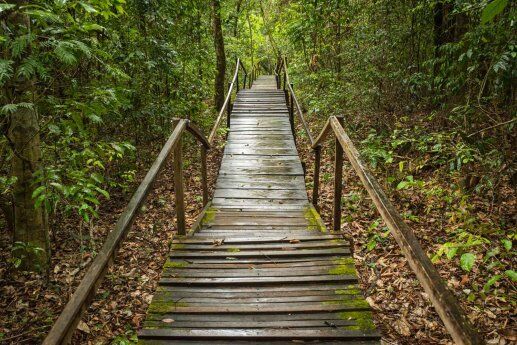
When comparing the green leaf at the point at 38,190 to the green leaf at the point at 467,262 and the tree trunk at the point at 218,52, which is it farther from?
the tree trunk at the point at 218,52

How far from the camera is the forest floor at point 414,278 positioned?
3.45 m

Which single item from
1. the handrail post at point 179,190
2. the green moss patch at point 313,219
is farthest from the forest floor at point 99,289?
the green moss patch at point 313,219

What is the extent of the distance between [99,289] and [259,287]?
239 centimetres

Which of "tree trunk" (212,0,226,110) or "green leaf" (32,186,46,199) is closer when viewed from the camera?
"green leaf" (32,186,46,199)

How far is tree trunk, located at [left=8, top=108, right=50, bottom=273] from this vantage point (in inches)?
142

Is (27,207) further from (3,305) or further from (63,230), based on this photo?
(63,230)

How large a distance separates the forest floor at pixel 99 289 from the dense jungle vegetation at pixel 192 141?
0.07 ft

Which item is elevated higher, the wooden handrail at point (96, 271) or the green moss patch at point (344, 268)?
the wooden handrail at point (96, 271)

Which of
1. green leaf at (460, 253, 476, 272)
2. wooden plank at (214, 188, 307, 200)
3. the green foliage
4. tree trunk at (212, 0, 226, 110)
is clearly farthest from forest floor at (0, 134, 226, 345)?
tree trunk at (212, 0, 226, 110)

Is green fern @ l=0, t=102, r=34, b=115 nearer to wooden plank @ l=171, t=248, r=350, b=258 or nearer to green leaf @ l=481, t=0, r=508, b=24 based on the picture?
wooden plank @ l=171, t=248, r=350, b=258

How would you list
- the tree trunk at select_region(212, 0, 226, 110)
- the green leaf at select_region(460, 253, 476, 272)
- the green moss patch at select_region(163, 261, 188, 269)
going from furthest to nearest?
the tree trunk at select_region(212, 0, 226, 110) → the green moss patch at select_region(163, 261, 188, 269) → the green leaf at select_region(460, 253, 476, 272)

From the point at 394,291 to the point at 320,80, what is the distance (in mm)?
8847

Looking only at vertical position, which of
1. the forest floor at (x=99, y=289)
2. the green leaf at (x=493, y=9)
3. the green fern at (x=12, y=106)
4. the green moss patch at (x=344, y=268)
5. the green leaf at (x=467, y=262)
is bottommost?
Result: the forest floor at (x=99, y=289)

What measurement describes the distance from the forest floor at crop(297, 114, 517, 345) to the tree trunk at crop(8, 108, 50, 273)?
132 inches
